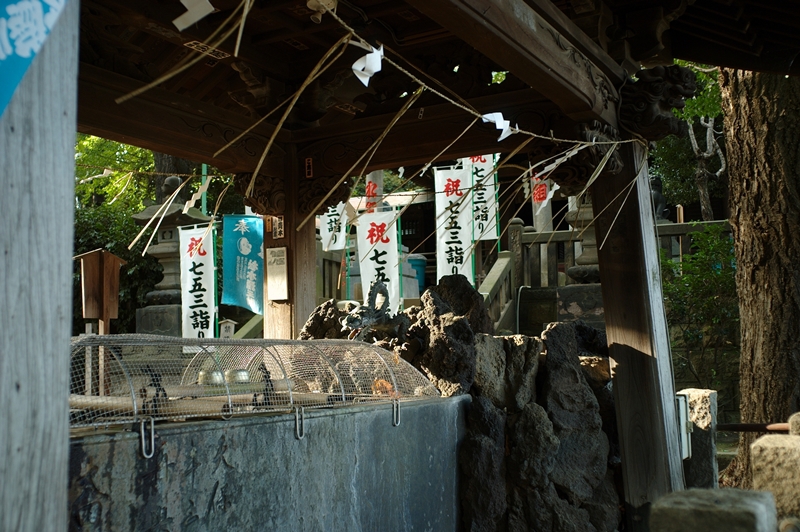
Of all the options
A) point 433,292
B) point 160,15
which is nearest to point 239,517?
point 433,292

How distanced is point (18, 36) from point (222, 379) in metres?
2.46

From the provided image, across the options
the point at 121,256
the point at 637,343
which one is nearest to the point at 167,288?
the point at 121,256

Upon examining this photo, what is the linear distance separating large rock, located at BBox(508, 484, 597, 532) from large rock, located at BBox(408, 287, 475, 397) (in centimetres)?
85

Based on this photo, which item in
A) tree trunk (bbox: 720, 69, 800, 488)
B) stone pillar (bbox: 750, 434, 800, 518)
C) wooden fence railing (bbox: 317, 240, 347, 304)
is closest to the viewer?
stone pillar (bbox: 750, 434, 800, 518)

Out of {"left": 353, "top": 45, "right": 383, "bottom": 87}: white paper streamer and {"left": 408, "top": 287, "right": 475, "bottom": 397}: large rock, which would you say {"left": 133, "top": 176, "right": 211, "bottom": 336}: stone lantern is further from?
{"left": 353, "top": 45, "right": 383, "bottom": 87}: white paper streamer

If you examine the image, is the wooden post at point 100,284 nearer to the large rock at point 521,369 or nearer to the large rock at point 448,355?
the large rock at point 448,355

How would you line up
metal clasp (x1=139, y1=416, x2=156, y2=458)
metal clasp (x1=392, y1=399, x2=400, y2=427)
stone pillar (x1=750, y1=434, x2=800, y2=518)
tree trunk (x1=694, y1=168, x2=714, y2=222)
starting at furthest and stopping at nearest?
tree trunk (x1=694, y1=168, x2=714, y2=222) → metal clasp (x1=392, y1=399, x2=400, y2=427) → stone pillar (x1=750, y1=434, x2=800, y2=518) → metal clasp (x1=139, y1=416, x2=156, y2=458)

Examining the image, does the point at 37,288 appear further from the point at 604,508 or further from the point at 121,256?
the point at 121,256

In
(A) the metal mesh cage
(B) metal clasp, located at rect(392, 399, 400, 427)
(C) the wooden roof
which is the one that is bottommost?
(B) metal clasp, located at rect(392, 399, 400, 427)

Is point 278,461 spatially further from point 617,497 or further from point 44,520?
Result: point 617,497

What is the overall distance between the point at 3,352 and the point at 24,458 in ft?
0.73

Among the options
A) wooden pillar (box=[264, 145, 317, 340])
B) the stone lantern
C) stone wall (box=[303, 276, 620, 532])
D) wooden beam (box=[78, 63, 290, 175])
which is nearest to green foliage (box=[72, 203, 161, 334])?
the stone lantern

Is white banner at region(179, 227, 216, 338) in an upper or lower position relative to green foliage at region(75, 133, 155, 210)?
lower

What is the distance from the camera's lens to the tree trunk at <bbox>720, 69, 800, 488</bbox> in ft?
24.5
